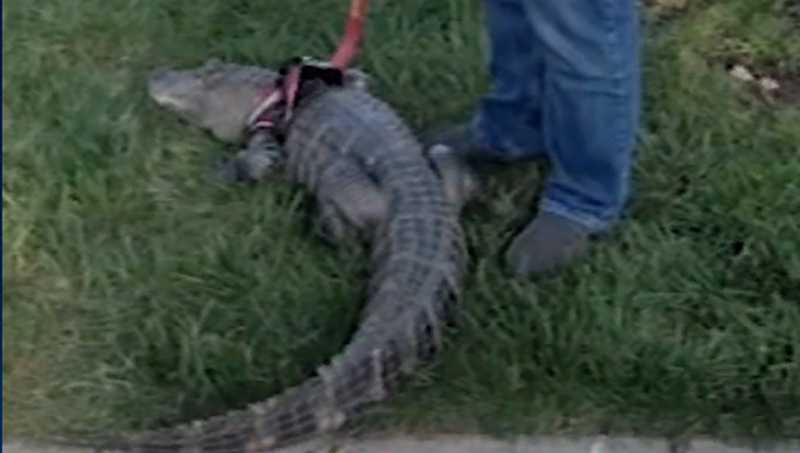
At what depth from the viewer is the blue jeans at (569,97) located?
10.9ft

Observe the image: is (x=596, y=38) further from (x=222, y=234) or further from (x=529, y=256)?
(x=222, y=234)

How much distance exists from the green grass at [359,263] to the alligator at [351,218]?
0.06 meters

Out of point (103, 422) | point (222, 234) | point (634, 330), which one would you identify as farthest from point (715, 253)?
point (103, 422)

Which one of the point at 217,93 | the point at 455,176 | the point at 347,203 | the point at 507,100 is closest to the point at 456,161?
the point at 455,176

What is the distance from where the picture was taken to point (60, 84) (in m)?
4.12

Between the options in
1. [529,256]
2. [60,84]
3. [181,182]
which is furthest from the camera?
[60,84]

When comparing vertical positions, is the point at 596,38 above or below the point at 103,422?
above

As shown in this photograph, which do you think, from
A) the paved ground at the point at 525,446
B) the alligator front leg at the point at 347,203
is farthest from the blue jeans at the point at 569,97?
the paved ground at the point at 525,446

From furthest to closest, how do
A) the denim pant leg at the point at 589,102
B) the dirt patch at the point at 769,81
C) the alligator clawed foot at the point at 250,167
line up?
the dirt patch at the point at 769,81, the alligator clawed foot at the point at 250,167, the denim pant leg at the point at 589,102

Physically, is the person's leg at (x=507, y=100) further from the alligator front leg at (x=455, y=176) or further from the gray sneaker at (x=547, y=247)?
the gray sneaker at (x=547, y=247)

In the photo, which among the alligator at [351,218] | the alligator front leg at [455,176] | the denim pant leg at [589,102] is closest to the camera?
the alligator at [351,218]

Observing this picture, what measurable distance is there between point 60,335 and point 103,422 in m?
0.26

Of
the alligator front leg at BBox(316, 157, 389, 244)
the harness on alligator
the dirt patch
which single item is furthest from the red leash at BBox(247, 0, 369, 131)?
the dirt patch

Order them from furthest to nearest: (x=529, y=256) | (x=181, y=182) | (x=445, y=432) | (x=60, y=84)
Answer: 1. (x=60, y=84)
2. (x=181, y=182)
3. (x=529, y=256)
4. (x=445, y=432)
